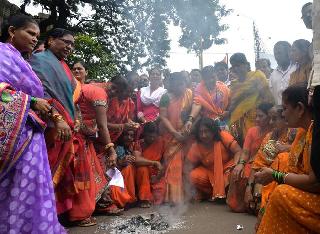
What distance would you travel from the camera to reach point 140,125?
5973 millimetres

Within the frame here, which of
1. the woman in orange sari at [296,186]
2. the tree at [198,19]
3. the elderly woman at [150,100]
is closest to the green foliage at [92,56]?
the tree at [198,19]

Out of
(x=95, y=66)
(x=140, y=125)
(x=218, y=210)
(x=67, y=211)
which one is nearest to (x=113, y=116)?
(x=140, y=125)

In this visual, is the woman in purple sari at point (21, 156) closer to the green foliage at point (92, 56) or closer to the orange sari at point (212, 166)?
the orange sari at point (212, 166)

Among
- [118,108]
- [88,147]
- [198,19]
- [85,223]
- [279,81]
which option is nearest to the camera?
[85,223]

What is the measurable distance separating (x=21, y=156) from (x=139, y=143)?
3259 mm

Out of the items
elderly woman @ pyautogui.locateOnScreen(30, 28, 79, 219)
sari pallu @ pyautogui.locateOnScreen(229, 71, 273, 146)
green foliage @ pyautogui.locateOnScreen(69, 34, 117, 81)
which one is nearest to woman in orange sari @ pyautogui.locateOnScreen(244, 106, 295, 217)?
sari pallu @ pyautogui.locateOnScreen(229, 71, 273, 146)

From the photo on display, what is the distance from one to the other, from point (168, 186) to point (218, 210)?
826mm

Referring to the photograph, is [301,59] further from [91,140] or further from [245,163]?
[91,140]

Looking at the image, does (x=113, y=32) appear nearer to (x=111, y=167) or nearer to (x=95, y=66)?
(x=95, y=66)

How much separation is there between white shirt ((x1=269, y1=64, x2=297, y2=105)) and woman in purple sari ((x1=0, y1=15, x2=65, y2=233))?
3414 mm

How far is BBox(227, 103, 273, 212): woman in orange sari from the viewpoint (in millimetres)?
4836

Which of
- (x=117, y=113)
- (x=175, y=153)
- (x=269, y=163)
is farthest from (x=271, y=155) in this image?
(x=117, y=113)

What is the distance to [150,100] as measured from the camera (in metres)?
6.41

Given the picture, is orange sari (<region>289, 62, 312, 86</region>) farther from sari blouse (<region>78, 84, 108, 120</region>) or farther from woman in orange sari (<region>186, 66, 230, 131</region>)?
sari blouse (<region>78, 84, 108, 120</region>)
